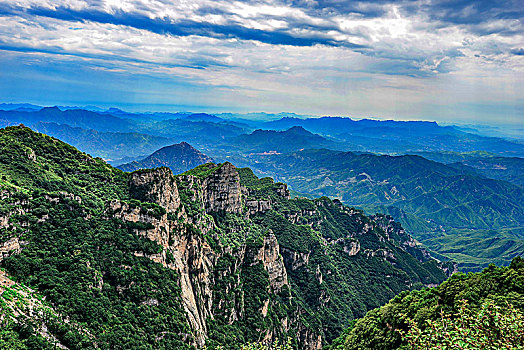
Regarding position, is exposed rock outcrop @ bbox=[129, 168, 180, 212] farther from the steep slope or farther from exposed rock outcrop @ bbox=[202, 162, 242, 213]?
exposed rock outcrop @ bbox=[202, 162, 242, 213]

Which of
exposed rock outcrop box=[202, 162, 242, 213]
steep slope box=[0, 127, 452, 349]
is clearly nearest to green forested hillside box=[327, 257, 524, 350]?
steep slope box=[0, 127, 452, 349]

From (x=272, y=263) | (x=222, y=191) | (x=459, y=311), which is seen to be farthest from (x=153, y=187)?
(x=459, y=311)

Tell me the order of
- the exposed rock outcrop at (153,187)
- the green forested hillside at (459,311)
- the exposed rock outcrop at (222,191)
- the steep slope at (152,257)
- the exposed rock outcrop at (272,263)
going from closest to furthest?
the green forested hillside at (459,311) < the steep slope at (152,257) < the exposed rock outcrop at (153,187) < the exposed rock outcrop at (272,263) < the exposed rock outcrop at (222,191)

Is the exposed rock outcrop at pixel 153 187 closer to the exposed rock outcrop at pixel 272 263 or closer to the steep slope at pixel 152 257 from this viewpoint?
the steep slope at pixel 152 257

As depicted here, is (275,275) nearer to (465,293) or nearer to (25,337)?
(465,293)

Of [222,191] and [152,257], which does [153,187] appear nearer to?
[152,257]

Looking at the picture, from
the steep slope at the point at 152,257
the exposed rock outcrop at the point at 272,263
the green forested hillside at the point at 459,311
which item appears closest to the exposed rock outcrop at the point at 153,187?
the steep slope at the point at 152,257

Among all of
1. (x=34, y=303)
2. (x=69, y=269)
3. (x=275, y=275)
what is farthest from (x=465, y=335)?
(x=275, y=275)

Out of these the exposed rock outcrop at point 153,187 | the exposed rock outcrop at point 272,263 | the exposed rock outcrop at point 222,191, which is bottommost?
the exposed rock outcrop at point 272,263
